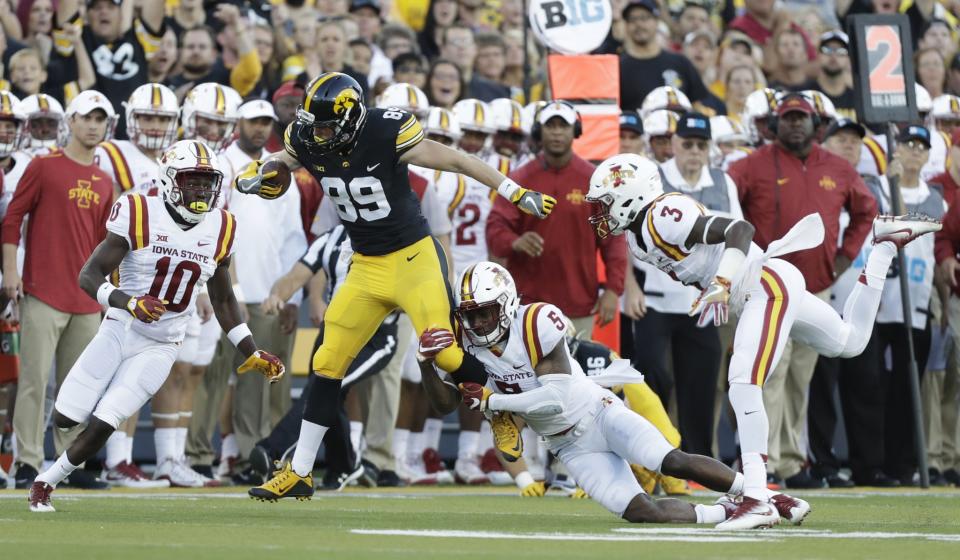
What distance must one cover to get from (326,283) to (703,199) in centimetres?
251

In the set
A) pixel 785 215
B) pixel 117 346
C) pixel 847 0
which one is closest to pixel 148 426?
pixel 117 346

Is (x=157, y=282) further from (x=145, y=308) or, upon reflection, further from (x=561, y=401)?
(x=561, y=401)

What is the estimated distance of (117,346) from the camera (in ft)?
27.8

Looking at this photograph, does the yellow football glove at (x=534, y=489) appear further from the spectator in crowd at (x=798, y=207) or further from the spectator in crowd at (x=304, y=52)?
the spectator in crowd at (x=304, y=52)

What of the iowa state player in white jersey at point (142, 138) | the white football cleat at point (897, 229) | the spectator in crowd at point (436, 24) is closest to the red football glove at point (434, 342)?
the white football cleat at point (897, 229)

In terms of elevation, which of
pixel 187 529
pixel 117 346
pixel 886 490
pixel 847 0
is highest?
pixel 847 0

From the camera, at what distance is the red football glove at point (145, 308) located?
7.80 meters

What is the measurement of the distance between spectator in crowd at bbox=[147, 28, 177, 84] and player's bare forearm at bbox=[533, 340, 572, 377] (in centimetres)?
583

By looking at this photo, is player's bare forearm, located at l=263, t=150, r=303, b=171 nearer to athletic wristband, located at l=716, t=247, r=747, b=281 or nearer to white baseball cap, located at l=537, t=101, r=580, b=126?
athletic wristband, located at l=716, t=247, r=747, b=281

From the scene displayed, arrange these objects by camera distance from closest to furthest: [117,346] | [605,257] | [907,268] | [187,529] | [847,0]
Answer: [187,529] → [117,346] → [605,257] → [907,268] → [847,0]

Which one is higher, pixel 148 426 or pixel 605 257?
pixel 605 257

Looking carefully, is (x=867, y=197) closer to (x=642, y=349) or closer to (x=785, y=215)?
(x=785, y=215)

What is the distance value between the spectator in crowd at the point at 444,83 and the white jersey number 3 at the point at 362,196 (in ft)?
15.1

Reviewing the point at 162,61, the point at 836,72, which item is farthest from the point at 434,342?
the point at 836,72
